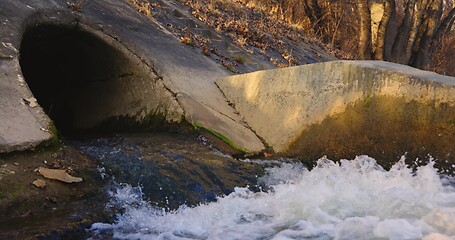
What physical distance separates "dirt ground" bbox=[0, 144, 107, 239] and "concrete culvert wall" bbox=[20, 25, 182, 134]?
2383 millimetres

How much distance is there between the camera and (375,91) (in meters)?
6.07

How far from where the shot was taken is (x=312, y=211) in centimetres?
427

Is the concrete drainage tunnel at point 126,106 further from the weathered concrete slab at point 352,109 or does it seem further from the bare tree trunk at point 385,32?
the bare tree trunk at point 385,32

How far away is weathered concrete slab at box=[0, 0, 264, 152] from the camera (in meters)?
5.98

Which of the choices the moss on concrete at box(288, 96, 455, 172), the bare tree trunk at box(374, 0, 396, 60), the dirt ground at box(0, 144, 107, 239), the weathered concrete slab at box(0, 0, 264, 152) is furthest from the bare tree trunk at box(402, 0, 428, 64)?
the dirt ground at box(0, 144, 107, 239)

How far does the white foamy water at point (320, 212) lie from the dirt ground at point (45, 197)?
0.25 m

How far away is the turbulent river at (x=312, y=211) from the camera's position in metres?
3.83

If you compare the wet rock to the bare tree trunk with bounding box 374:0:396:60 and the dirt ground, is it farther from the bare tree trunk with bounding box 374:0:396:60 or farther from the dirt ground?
the bare tree trunk with bounding box 374:0:396:60

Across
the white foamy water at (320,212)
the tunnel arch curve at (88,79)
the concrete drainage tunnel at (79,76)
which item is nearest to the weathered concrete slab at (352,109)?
the white foamy water at (320,212)

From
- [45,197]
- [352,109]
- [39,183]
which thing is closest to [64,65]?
[39,183]

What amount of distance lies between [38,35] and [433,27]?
1226cm

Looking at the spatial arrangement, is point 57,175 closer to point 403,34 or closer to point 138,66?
point 138,66

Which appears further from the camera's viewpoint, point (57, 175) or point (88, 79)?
point (88, 79)

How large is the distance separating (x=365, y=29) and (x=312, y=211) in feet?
38.1
